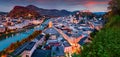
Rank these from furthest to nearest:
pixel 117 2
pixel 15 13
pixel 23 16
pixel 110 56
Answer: pixel 23 16 → pixel 15 13 → pixel 117 2 → pixel 110 56

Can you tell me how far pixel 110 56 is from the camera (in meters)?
2.98

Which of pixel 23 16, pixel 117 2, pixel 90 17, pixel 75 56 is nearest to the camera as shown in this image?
pixel 75 56

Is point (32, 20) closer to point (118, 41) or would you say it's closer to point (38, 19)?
point (38, 19)

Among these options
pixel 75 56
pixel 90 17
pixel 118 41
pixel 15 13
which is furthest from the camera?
pixel 15 13

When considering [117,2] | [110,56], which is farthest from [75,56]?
[117,2]

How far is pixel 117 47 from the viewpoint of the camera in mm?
3242

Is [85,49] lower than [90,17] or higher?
higher

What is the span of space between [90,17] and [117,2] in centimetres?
2775

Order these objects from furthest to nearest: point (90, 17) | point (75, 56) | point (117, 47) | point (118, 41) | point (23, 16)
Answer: point (23, 16) < point (90, 17) < point (118, 41) < point (117, 47) < point (75, 56)

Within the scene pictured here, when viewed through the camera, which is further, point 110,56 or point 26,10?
point 26,10

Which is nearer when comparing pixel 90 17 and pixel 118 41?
pixel 118 41

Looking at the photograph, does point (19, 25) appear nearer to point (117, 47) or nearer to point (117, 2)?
point (117, 2)

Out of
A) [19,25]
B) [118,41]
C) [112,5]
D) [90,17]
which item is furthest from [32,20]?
[118,41]

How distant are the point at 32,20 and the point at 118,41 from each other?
1567 inches
